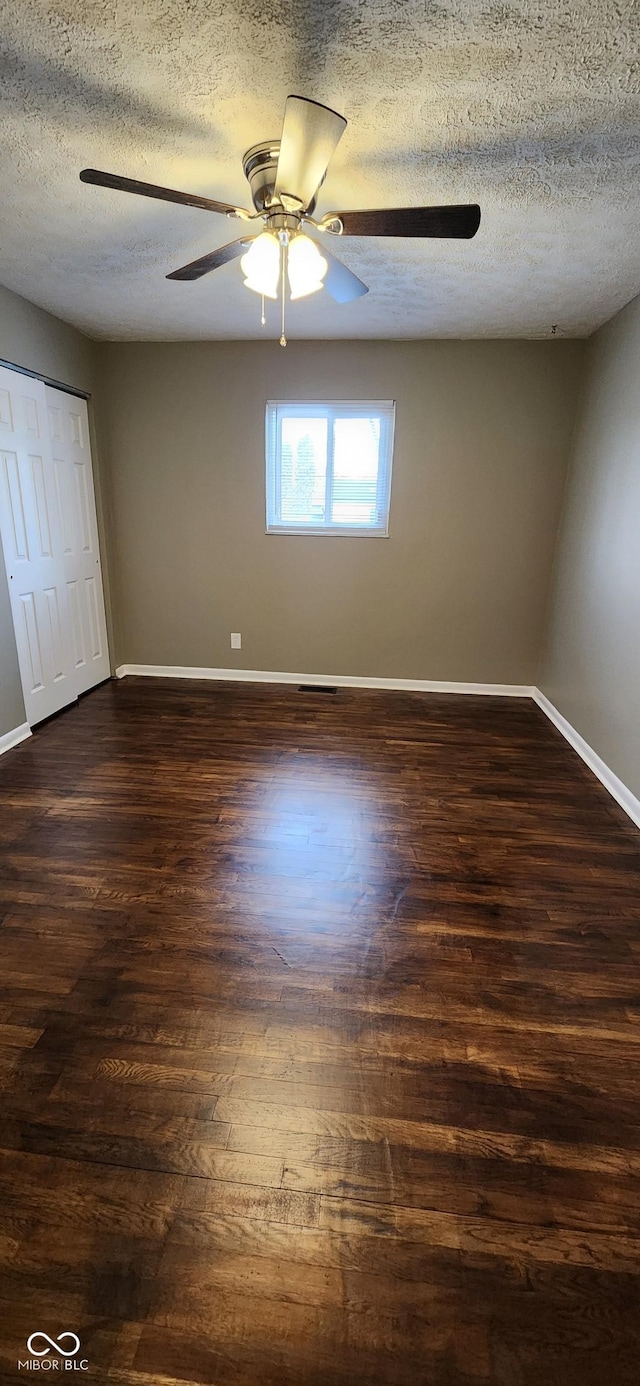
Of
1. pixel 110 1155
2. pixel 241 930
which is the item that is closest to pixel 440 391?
pixel 241 930

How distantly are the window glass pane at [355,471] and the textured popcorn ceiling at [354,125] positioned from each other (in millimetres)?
1223

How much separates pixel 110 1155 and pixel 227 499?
4056 mm

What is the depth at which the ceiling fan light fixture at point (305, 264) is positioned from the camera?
1.93m

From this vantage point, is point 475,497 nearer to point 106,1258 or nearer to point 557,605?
point 557,605

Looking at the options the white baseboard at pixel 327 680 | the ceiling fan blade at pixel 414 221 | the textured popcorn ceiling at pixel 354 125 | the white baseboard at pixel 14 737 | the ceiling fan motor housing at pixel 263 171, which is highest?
the textured popcorn ceiling at pixel 354 125

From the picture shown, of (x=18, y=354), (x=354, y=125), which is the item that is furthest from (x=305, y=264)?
(x=18, y=354)

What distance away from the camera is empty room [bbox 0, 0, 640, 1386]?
1110mm

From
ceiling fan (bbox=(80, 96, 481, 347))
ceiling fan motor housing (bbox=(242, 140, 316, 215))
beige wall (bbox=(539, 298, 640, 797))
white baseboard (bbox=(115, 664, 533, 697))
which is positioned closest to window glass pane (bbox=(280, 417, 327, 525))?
white baseboard (bbox=(115, 664, 533, 697))

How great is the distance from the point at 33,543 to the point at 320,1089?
11.3 ft

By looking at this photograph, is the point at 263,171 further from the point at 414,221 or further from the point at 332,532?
the point at 332,532

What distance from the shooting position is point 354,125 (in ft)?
5.75

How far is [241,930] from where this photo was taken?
196cm

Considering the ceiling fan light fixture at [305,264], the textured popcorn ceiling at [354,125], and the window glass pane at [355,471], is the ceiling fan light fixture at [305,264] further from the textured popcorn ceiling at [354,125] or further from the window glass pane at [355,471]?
the window glass pane at [355,471]

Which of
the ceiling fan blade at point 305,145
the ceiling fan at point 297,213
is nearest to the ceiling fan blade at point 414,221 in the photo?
the ceiling fan at point 297,213
